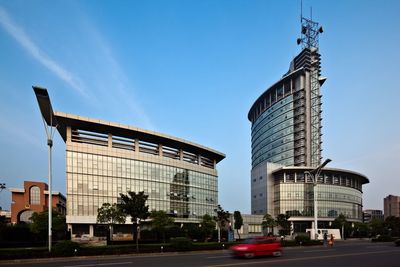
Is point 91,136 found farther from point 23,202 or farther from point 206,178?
point 23,202

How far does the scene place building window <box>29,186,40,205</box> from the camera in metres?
92.8

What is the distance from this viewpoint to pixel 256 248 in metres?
22.1

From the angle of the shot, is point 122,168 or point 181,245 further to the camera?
point 122,168

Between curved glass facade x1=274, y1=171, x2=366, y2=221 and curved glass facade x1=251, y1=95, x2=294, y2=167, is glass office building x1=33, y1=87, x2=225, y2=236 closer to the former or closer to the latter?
curved glass facade x1=274, y1=171, x2=366, y2=221

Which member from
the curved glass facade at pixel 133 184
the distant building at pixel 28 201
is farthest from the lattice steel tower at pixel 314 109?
the distant building at pixel 28 201

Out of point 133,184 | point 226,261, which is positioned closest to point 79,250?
point 226,261

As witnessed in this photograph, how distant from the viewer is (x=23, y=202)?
92.1 m

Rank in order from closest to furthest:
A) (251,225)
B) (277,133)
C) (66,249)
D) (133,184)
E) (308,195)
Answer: (66,249) → (133,184) → (251,225) → (308,195) → (277,133)

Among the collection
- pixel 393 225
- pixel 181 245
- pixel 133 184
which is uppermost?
pixel 133 184

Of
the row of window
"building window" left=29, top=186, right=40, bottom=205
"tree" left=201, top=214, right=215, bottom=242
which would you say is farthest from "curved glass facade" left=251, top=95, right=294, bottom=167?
"building window" left=29, top=186, right=40, bottom=205

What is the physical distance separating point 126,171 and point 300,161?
67.9 meters

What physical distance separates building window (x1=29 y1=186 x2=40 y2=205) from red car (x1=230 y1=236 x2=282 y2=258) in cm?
8509

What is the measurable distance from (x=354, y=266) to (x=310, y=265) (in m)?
2.11

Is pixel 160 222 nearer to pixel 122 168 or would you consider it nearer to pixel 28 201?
pixel 122 168
